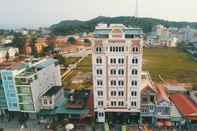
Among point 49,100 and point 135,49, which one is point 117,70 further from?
point 49,100

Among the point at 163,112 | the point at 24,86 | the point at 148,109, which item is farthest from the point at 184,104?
the point at 24,86

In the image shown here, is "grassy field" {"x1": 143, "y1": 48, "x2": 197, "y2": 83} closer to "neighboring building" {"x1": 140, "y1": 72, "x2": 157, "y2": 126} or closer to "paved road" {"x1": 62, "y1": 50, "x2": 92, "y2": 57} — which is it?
"neighboring building" {"x1": 140, "y1": 72, "x2": 157, "y2": 126}

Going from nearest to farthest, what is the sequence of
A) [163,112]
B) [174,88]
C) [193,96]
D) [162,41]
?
[163,112] < [193,96] < [174,88] < [162,41]

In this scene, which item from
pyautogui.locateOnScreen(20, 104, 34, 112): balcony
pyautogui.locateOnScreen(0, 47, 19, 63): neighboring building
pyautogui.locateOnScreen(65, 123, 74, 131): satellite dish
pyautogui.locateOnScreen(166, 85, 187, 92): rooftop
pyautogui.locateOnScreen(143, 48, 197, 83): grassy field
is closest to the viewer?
pyautogui.locateOnScreen(65, 123, 74, 131): satellite dish

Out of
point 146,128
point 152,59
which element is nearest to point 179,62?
point 152,59

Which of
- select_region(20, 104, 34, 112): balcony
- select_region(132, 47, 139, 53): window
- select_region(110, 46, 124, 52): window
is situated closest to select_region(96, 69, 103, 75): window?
select_region(110, 46, 124, 52): window

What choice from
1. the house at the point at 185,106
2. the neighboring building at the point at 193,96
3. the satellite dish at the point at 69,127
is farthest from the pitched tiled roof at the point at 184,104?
the satellite dish at the point at 69,127

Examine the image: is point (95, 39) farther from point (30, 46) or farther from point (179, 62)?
point (30, 46)
